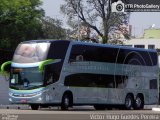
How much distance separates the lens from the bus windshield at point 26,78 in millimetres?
31766

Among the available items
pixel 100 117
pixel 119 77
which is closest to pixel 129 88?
pixel 119 77

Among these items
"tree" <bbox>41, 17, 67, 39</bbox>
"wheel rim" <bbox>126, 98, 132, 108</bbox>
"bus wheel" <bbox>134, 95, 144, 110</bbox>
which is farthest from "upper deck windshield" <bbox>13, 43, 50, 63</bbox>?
"tree" <bbox>41, 17, 67, 39</bbox>

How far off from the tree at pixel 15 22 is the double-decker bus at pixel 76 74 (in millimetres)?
29101

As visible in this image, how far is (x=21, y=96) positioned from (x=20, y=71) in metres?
1.40

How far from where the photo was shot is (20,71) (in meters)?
32.3

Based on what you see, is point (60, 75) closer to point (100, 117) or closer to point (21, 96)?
point (21, 96)

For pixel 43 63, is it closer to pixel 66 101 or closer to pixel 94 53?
pixel 66 101

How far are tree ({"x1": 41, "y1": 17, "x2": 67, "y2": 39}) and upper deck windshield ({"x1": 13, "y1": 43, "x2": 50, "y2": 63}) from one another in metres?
41.8

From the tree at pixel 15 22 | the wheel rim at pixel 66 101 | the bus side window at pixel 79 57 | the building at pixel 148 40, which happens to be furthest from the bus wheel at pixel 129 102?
the building at pixel 148 40

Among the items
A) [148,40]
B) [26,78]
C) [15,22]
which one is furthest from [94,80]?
[148,40]

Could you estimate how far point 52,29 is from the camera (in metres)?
77.6

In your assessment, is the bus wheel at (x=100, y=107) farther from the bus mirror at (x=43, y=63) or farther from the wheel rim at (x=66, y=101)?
the bus mirror at (x=43, y=63)

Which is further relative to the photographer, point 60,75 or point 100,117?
point 60,75

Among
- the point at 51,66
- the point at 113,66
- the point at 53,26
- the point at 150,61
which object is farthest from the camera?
the point at 53,26
